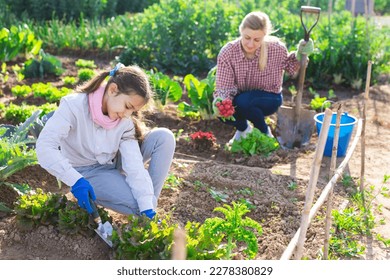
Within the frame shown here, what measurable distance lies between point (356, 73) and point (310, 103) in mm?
1081

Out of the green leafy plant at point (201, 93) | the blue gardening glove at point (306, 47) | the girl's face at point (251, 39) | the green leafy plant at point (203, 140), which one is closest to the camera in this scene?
the girl's face at point (251, 39)

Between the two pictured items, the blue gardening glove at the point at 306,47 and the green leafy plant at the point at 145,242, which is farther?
the blue gardening glove at the point at 306,47

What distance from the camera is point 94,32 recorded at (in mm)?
8570

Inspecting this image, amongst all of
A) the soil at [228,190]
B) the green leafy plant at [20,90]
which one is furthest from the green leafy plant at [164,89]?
the green leafy plant at [20,90]

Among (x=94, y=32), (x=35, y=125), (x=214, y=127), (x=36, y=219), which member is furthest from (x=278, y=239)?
(x=94, y=32)

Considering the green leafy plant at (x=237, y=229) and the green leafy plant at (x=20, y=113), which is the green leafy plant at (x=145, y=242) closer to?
the green leafy plant at (x=237, y=229)

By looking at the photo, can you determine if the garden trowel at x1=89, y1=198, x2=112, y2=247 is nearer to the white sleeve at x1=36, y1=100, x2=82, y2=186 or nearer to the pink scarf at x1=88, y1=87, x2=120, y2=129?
the white sleeve at x1=36, y1=100, x2=82, y2=186

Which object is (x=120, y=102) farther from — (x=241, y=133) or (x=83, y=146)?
(x=241, y=133)

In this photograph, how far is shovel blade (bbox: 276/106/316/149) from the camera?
5363 mm

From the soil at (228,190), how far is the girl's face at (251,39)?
0.88m

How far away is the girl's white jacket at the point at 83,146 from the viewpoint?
3271 millimetres

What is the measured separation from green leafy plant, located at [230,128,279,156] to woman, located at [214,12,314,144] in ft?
0.69

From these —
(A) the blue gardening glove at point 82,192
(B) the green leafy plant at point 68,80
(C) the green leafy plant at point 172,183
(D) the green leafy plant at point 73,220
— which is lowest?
(C) the green leafy plant at point 172,183
